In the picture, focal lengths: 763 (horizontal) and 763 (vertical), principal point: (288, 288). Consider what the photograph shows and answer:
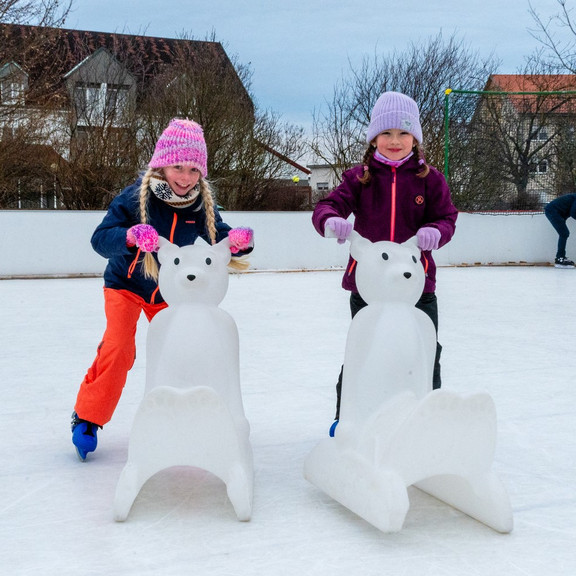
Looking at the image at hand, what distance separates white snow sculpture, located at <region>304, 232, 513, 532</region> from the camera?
1875mm

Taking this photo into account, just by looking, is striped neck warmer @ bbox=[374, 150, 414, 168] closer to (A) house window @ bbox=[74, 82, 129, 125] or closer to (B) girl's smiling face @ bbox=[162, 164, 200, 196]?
(B) girl's smiling face @ bbox=[162, 164, 200, 196]

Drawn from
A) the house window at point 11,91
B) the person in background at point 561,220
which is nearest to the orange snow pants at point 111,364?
the person in background at point 561,220

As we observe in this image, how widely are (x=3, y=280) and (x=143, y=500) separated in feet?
26.0

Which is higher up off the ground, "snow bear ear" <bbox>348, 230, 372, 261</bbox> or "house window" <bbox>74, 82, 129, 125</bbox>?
"house window" <bbox>74, 82, 129, 125</bbox>

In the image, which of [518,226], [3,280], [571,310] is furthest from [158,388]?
[518,226]

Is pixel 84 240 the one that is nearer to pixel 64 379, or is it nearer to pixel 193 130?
pixel 64 379

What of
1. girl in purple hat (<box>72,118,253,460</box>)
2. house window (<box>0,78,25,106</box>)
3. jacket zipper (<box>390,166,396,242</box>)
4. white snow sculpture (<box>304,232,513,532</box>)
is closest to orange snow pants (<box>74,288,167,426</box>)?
girl in purple hat (<box>72,118,253,460</box>)

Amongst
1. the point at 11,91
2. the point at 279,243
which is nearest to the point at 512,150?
the point at 279,243

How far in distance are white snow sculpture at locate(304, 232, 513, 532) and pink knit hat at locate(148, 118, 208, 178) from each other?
1.92 feet

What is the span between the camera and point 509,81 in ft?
55.8

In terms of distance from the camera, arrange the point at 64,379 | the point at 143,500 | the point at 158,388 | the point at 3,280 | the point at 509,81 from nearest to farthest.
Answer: the point at 158,388, the point at 143,500, the point at 64,379, the point at 3,280, the point at 509,81

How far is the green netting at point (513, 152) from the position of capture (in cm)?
1123

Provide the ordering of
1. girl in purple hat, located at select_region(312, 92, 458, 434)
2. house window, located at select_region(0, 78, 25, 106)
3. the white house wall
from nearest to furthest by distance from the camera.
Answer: girl in purple hat, located at select_region(312, 92, 458, 434)
the white house wall
house window, located at select_region(0, 78, 25, 106)

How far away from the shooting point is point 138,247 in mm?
2303
